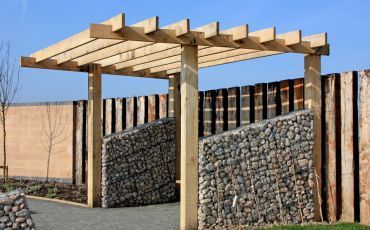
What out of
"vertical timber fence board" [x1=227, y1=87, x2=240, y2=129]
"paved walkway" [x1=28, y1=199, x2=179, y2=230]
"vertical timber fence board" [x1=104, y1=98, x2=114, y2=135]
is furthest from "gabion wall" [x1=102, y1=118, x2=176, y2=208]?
"vertical timber fence board" [x1=104, y1=98, x2=114, y2=135]

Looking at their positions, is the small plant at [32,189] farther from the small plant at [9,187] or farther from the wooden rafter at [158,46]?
the wooden rafter at [158,46]

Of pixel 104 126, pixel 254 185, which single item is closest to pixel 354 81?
pixel 254 185

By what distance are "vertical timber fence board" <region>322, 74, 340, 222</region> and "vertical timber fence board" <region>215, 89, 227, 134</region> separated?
2328mm

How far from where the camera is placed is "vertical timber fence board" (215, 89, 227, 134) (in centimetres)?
1138

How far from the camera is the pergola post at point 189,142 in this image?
861 centimetres

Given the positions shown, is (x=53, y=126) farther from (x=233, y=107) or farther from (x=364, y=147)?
(x=364, y=147)

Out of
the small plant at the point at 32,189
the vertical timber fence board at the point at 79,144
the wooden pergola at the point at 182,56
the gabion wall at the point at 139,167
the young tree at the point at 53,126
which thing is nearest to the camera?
the wooden pergola at the point at 182,56

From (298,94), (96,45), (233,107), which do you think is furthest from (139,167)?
(298,94)

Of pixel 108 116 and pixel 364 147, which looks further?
pixel 108 116

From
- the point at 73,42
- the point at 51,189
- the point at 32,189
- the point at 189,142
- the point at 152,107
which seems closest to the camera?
the point at 189,142

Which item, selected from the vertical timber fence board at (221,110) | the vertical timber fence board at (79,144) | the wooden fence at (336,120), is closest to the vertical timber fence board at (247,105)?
the wooden fence at (336,120)

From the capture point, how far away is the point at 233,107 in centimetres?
1112

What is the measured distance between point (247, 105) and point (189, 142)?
2.49 m

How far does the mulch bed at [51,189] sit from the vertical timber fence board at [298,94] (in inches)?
210
